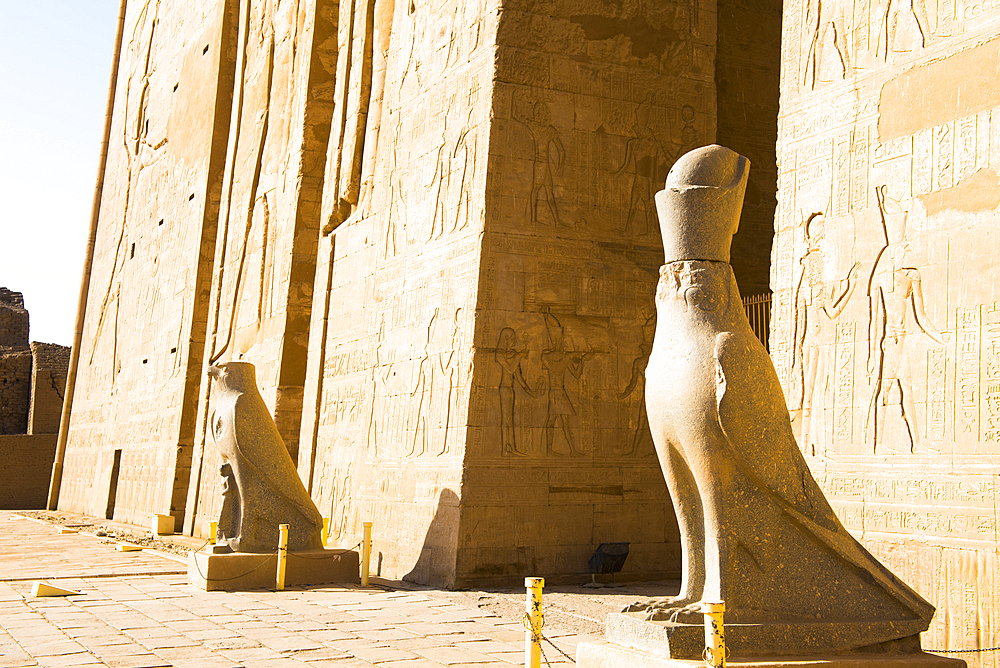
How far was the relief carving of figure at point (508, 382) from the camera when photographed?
8.92 metres

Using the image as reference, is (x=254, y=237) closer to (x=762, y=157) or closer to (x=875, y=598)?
(x=762, y=157)

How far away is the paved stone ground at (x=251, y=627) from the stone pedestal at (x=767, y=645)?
131cm

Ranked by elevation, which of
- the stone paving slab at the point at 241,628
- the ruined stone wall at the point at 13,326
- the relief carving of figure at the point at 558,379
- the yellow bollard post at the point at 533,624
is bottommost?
the stone paving slab at the point at 241,628

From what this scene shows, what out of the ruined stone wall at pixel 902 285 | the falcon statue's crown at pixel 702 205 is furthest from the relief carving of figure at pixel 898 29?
the falcon statue's crown at pixel 702 205

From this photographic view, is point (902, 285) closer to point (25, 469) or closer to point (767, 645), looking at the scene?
point (767, 645)

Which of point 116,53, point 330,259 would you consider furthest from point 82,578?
point 116,53

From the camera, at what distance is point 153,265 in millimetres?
19938

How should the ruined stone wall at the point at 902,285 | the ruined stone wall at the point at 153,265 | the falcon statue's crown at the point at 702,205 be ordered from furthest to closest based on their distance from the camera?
the ruined stone wall at the point at 153,265 < the ruined stone wall at the point at 902,285 < the falcon statue's crown at the point at 702,205

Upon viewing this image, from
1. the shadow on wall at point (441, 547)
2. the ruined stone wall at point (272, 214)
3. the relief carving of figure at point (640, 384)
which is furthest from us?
the ruined stone wall at point (272, 214)

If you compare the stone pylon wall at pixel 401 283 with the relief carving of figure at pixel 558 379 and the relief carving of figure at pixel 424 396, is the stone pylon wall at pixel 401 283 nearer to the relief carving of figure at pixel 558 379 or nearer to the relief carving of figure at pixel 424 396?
the relief carving of figure at pixel 424 396

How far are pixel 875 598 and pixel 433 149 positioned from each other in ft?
23.8

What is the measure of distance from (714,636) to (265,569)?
592cm

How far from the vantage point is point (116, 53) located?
83.6 feet

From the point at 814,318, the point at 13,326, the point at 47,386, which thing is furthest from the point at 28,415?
the point at 814,318
